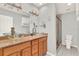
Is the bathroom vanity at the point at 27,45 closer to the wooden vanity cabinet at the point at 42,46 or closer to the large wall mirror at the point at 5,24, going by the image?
the wooden vanity cabinet at the point at 42,46

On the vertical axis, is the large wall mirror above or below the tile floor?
above

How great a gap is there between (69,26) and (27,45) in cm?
81

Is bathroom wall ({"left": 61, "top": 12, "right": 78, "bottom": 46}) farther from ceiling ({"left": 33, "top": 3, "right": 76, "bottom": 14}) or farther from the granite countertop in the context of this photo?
the granite countertop

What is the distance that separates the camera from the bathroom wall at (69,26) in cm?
173

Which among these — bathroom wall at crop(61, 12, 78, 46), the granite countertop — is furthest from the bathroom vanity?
bathroom wall at crop(61, 12, 78, 46)

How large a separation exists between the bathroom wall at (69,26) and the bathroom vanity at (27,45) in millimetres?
363

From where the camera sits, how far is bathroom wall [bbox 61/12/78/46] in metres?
1.73

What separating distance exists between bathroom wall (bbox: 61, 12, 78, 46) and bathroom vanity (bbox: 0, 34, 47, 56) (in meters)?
0.36

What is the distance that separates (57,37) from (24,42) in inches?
22.8

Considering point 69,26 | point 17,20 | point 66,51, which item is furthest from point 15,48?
point 69,26

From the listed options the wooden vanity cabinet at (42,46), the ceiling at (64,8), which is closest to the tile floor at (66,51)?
the wooden vanity cabinet at (42,46)

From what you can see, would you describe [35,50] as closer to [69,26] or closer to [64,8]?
[69,26]

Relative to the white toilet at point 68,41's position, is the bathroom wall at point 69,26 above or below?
above

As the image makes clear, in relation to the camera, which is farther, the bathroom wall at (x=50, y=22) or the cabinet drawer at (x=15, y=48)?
the bathroom wall at (x=50, y=22)
